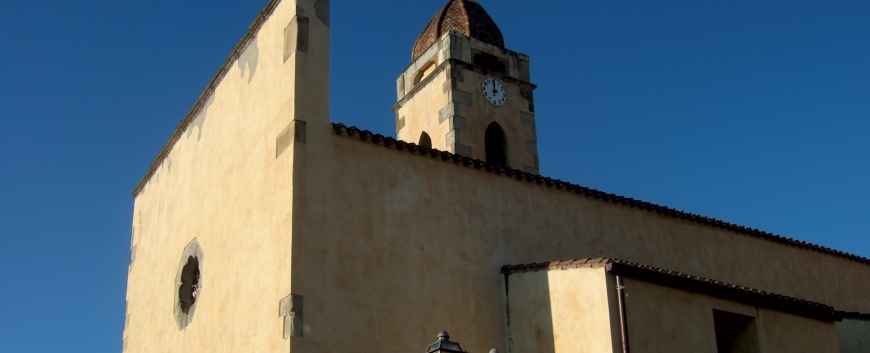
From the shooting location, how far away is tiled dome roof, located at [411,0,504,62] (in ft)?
A: 71.6

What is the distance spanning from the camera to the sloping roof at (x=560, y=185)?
45.4 feet

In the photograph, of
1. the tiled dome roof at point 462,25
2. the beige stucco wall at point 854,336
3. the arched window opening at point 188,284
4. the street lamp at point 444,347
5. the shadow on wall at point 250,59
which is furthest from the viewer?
the tiled dome roof at point 462,25

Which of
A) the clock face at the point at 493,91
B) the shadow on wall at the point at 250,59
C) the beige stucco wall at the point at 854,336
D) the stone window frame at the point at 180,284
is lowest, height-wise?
the beige stucco wall at the point at 854,336

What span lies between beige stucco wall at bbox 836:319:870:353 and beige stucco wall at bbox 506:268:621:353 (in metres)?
6.72

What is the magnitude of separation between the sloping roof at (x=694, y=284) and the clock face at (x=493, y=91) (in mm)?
6971

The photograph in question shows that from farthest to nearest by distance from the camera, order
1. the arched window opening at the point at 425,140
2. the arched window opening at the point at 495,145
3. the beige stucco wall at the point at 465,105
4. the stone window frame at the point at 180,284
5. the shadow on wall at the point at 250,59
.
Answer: the arched window opening at the point at 425,140 < the arched window opening at the point at 495,145 < the beige stucco wall at the point at 465,105 < the stone window frame at the point at 180,284 < the shadow on wall at the point at 250,59

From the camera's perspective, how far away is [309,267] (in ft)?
40.9

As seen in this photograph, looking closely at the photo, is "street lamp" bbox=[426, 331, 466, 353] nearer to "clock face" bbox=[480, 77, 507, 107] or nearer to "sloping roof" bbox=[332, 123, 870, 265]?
"sloping roof" bbox=[332, 123, 870, 265]

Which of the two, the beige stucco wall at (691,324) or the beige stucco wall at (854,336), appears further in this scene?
the beige stucco wall at (854,336)

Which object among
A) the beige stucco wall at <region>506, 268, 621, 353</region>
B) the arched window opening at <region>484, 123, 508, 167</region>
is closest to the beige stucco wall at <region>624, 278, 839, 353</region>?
the beige stucco wall at <region>506, 268, 621, 353</region>

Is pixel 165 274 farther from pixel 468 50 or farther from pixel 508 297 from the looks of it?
pixel 468 50

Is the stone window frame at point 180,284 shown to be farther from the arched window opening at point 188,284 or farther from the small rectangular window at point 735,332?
the small rectangular window at point 735,332

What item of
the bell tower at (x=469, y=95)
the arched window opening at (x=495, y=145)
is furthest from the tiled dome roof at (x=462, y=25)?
the arched window opening at (x=495, y=145)

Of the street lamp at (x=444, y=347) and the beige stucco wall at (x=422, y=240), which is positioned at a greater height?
the beige stucco wall at (x=422, y=240)
